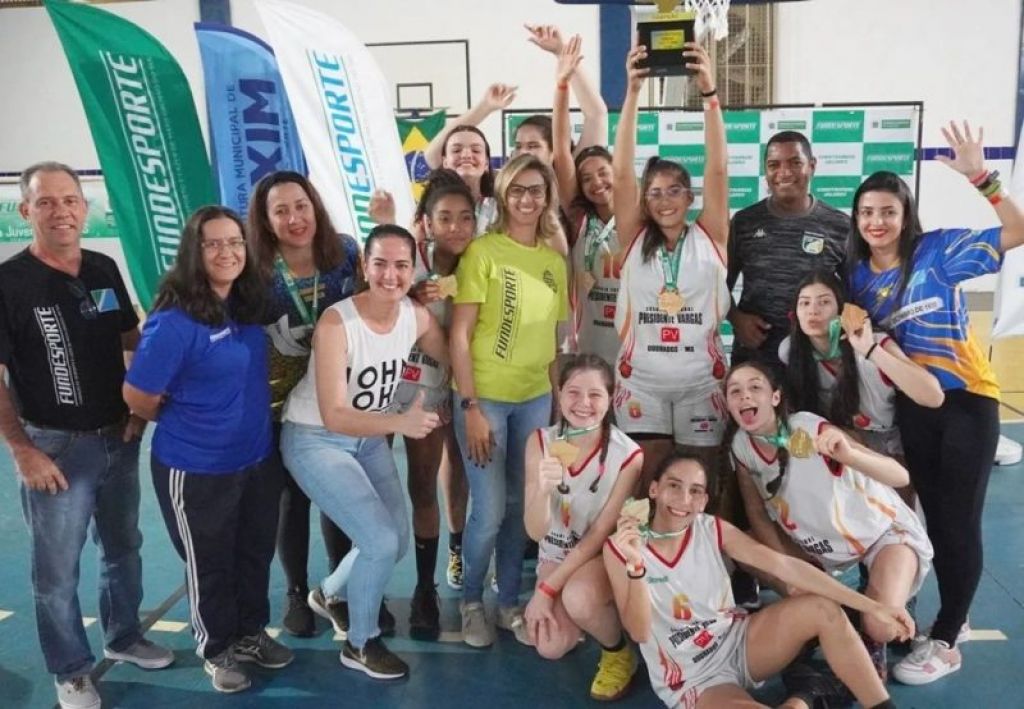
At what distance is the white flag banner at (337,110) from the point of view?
4281mm

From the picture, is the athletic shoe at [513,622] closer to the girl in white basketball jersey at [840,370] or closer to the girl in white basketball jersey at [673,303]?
the girl in white basketball jersey at [673,303]

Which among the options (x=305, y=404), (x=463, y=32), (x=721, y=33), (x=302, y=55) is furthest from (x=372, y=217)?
(x=463, y=32)

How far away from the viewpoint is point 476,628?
3.44 metres

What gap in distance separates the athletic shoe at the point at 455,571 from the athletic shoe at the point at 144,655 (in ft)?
4.14

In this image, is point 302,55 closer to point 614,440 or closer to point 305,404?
point 305,404

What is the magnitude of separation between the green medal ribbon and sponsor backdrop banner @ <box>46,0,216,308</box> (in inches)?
118

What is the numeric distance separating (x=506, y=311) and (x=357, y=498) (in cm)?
90

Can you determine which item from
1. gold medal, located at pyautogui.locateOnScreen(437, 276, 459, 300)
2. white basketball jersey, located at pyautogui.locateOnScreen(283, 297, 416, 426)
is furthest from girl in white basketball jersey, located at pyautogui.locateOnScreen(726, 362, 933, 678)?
white basketball jersey, located at pyautogui.locateOnScreen(283, 297, 416, 426)

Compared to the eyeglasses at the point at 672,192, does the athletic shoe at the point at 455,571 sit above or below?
below

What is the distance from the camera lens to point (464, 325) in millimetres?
3283

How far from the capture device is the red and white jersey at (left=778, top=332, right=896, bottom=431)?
3094mm

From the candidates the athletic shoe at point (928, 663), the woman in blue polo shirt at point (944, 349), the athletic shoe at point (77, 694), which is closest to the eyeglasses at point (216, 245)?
the athletic shoe at point (77, 694)

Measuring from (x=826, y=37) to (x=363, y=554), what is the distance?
10066 mm

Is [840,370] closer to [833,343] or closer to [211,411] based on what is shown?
[833,343]
